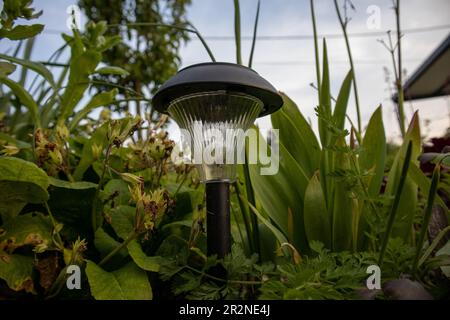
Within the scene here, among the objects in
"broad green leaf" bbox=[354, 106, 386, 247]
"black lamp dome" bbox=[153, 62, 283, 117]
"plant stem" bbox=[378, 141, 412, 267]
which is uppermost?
"black lamp dome" bbox=[153, 62, 283, 117]

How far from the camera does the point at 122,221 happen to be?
612 mm

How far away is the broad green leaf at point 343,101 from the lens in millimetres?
754

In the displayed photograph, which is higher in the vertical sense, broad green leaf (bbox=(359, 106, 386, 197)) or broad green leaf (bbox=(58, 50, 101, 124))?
broad green leaf (bbox=(58, 50, 101, 124))

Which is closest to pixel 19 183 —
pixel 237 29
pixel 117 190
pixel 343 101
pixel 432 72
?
pixel 117 190

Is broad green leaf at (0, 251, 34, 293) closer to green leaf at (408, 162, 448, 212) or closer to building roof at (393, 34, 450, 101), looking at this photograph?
green leaf at (408, 162, 448, 212)

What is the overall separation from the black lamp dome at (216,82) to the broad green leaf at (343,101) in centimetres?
27

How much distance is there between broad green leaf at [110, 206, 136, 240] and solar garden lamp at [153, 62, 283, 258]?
0.53 ft

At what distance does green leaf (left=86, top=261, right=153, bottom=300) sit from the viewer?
1.65ft

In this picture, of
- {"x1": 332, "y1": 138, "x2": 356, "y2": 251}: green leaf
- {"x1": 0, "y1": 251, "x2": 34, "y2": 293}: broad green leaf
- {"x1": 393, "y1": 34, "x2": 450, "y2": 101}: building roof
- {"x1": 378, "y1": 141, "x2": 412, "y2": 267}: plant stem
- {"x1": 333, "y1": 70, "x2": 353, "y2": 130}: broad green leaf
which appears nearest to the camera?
{"x1": 378, "y1": 141, "x2": 412, "y2": 267}: plant stem

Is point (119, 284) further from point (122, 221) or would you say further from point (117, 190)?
point (117, 190)

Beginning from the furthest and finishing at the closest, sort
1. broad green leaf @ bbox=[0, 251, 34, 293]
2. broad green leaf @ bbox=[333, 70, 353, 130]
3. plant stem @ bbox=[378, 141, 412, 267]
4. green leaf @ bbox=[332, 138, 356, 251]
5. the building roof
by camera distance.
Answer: the building roof
broad green leaf @ bbox=[333, 70, 353, 130]
green leaf @ bbox=[332, 138, 356, 251]
broad green leaf @ bbox=[0, 251, 34, 293]
plant stem @ bbox=[378, 141, 412, 267]

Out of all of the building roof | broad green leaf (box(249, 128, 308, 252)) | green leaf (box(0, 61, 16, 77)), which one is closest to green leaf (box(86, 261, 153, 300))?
broad green leaf (box(249, 128, 308, 252))

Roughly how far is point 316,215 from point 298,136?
0.20 meters
